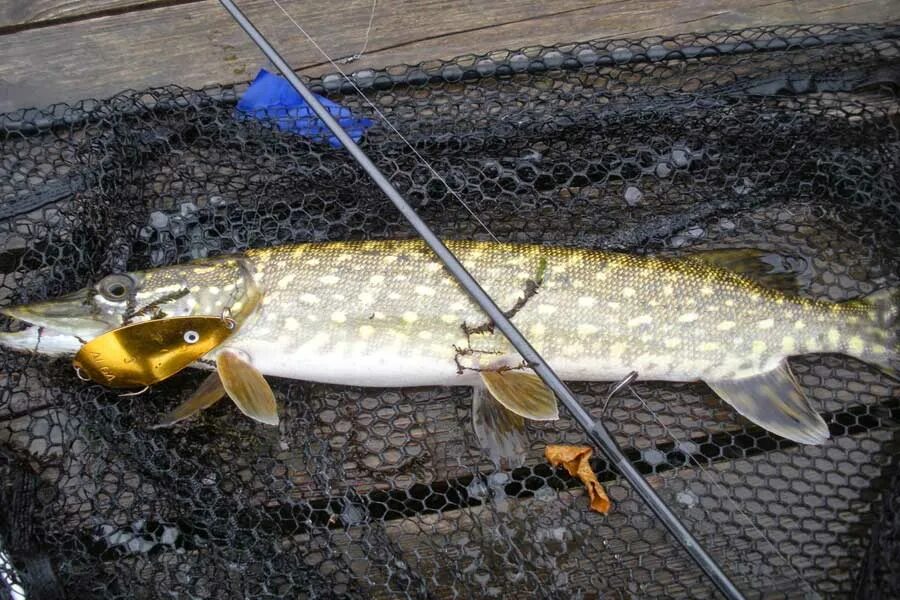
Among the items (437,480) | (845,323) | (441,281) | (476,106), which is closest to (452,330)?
(441,281)

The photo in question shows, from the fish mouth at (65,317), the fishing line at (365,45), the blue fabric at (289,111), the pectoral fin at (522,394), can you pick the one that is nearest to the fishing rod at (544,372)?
the pectoral fin at (522,394)

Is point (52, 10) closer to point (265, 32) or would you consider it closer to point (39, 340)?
point (265, 32)

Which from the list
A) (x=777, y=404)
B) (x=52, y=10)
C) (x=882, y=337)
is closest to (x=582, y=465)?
(x=777, y=404)

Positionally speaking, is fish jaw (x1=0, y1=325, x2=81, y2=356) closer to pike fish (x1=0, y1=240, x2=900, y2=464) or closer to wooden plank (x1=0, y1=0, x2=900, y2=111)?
pike fish (x1=0, y1=240, x2=900, y2=464)

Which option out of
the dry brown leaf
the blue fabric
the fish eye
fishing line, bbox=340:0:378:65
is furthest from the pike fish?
fishing line, bbox=340:0:378:65

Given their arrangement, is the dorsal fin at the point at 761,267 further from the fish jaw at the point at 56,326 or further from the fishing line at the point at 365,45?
the fish jaw at the point at 56,326
